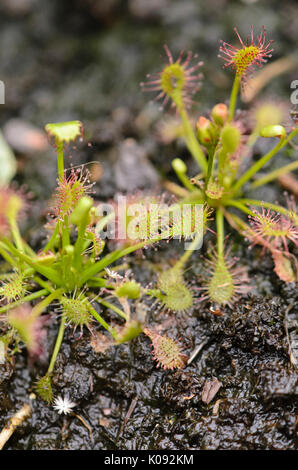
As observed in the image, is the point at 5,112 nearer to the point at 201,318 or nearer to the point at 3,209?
the point at 3,209

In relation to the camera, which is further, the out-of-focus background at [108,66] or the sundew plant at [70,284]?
the out-of-focus background at [108,66]

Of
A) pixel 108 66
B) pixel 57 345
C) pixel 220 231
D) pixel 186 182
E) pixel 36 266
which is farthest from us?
pixel 108 66

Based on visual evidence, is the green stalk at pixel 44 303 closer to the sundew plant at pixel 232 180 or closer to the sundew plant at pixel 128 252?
the sundew plant at pixel 128 252

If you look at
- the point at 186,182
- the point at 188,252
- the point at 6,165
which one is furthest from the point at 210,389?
the point at 6,165

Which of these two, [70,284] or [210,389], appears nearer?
[210,389]

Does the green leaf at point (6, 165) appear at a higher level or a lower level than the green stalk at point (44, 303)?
higher

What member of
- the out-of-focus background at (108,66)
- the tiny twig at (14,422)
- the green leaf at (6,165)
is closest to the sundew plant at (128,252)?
the tiny twig at (14,422)

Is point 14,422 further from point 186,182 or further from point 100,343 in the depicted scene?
point 186,182

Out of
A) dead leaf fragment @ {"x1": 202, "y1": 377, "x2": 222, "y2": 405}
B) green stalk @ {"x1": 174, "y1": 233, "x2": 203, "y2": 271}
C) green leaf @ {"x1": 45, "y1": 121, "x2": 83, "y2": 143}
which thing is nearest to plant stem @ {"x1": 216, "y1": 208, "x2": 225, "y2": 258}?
green stalk @ {"x1": 174, "y1": 233, "x2": 203, "y2": 271}
